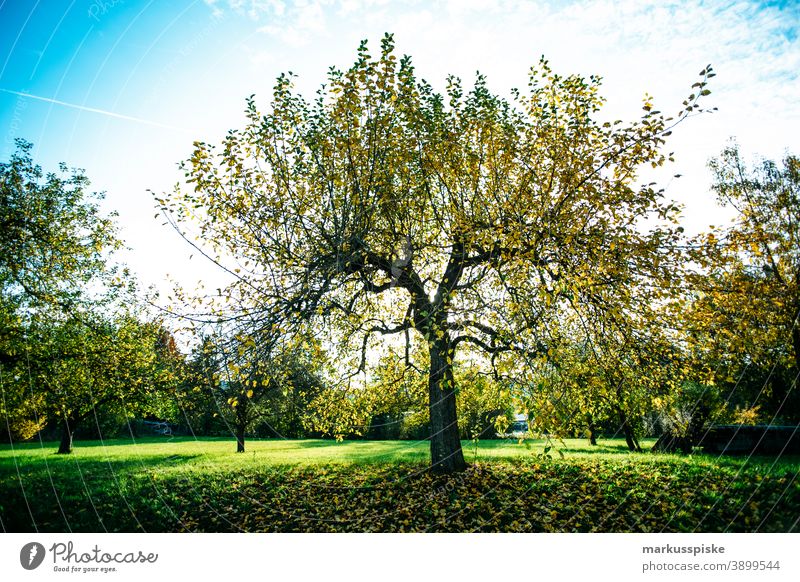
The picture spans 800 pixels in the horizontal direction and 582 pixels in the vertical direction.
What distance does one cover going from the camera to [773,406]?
26.2 feet

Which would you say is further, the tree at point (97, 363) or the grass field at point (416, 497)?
the tree at point (97, 363)

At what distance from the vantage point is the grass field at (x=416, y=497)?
217 inches

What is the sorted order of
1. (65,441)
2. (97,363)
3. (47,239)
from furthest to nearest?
1. (65,441)
2. (97,363)
3. (47,239)

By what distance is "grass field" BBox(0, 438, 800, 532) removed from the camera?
18.1ft

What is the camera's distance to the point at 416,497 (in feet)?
21.6

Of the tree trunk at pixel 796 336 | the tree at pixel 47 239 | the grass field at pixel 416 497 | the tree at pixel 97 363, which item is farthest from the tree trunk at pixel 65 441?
the tree trunk at pixel 796 336

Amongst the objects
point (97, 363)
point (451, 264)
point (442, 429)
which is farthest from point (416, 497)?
point (97, 363)

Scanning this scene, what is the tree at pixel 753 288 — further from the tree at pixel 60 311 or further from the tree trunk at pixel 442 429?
the tree at pixel 60 311

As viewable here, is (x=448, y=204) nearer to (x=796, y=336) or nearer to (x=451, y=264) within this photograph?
(x=451, y=264)

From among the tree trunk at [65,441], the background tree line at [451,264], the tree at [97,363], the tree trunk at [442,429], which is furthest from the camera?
the tree trunk at [65,441]

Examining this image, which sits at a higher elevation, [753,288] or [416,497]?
[753,288]

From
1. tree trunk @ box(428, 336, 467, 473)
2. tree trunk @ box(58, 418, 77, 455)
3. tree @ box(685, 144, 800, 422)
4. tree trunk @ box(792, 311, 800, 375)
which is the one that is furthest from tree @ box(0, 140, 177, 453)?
tree trunk @ box(792, 311, 800, 375)

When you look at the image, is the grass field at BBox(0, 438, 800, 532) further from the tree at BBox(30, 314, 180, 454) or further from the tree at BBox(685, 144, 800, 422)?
the tree at BBox(685, 144, 800, 422)

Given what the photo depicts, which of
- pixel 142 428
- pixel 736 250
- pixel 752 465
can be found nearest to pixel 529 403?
pixel 736 250
